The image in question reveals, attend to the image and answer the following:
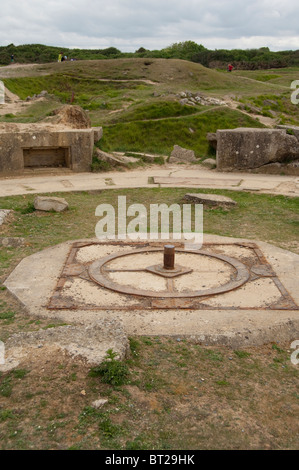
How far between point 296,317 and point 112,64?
3214 cm

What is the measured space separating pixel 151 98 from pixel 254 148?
1002 cm

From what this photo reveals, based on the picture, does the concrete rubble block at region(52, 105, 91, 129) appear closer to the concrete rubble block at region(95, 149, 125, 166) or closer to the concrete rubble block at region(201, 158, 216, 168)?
the concrete rubble block at region(95, 149, 125, 166)

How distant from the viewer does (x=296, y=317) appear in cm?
473

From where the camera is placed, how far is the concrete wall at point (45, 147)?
1200 cm

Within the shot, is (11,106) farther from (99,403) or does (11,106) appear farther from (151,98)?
(99,403)

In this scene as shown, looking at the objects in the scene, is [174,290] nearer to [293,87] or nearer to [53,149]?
[53,149]

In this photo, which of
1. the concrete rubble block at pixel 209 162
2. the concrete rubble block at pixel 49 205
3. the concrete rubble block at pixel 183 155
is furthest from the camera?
the concrete rubble block at pixel 183 155

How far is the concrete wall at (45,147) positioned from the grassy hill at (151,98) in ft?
4.32

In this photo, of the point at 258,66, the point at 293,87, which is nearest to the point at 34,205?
the point at 293,87

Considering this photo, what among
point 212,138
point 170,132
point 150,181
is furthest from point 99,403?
point 170,132

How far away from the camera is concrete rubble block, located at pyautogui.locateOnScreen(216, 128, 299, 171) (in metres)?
12.8

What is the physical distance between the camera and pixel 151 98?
861 inches

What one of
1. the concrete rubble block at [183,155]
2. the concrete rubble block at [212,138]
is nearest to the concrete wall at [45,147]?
the concrete rubble block at [183,155]

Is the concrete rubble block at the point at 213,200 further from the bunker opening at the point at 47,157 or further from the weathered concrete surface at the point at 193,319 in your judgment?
the bunker opening at the point at 47,157
